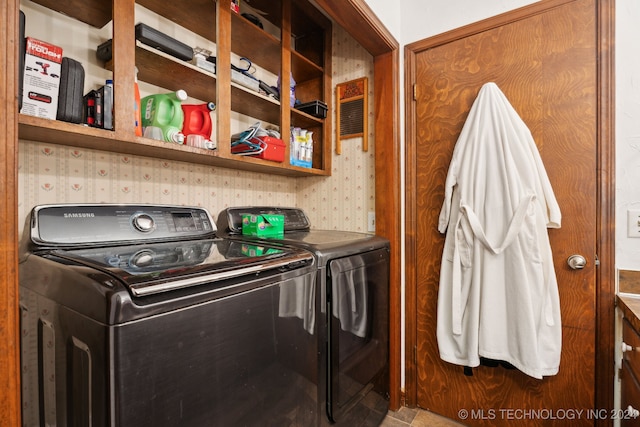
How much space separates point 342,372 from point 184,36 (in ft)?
6.08

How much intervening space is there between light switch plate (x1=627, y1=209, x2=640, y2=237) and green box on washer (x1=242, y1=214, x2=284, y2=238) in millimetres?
1623

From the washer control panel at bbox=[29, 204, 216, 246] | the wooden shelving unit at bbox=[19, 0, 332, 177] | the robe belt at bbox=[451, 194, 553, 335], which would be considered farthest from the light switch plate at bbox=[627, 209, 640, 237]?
the washer control panel at bbox=[29, 204, 216, 246]

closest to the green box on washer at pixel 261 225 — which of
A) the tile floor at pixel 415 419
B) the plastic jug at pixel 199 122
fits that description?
the plastic jug at pixel 199 122

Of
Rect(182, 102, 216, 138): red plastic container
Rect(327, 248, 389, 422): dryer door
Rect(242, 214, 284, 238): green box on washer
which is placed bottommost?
Rect(327, 248, 389, 422): dryer door

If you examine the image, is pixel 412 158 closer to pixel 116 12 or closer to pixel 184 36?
pixel 184 36

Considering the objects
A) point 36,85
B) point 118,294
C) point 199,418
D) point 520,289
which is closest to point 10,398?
point 118,294

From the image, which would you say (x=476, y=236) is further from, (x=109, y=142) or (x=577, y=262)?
(x=109, y=142)

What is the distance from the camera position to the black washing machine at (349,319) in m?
1.25

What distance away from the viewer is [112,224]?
1.18m

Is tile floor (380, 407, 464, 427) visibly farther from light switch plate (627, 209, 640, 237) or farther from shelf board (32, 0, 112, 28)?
shelf board (32, 0, 112, 28)

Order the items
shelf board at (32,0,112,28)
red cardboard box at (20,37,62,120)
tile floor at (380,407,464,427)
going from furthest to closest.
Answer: tile floor at (380,407,464,427) < shelf board at (32,0,112,28) < red cardboard box at (20,37,62,120)

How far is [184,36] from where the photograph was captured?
5.24 ft

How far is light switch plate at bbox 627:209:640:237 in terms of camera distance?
4.40 feet

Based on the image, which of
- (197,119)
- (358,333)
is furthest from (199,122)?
(358,333)
